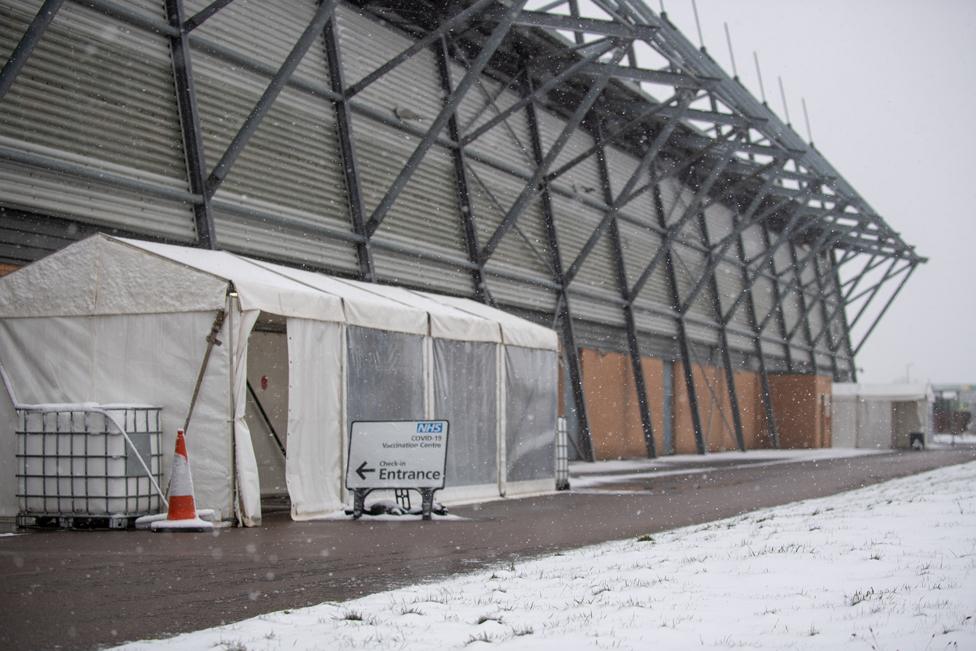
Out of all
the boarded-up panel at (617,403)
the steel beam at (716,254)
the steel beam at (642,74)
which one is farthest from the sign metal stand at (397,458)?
the steel beam at (716,254)

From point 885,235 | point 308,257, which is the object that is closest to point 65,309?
point 308,257

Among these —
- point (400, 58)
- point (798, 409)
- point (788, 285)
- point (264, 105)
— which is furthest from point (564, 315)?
point (788, 285)

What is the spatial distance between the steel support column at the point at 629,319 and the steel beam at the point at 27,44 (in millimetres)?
19023

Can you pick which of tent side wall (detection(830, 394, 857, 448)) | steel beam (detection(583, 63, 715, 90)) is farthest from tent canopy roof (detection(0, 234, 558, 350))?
tent side wall (detection(830, 394, 857, 448))

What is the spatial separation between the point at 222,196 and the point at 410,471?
19.9 feet

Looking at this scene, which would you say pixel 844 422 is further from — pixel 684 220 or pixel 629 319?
pixel 684 220

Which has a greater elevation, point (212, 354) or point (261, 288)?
point (261, 288)

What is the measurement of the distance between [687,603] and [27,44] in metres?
10.7

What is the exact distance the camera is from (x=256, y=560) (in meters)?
9.13

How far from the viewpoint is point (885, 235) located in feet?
162

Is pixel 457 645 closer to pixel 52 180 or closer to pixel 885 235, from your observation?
pixel 52 180

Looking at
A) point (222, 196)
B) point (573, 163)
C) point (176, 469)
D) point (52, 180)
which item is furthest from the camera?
point (573, 163)

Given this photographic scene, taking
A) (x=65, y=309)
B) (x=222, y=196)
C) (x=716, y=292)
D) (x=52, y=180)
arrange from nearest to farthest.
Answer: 1. (x=65, y=309)
2. (x=52, y=180)
3. (x=222, y=196)
4. (x=716, y=292)

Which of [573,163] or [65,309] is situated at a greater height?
[573,163]
